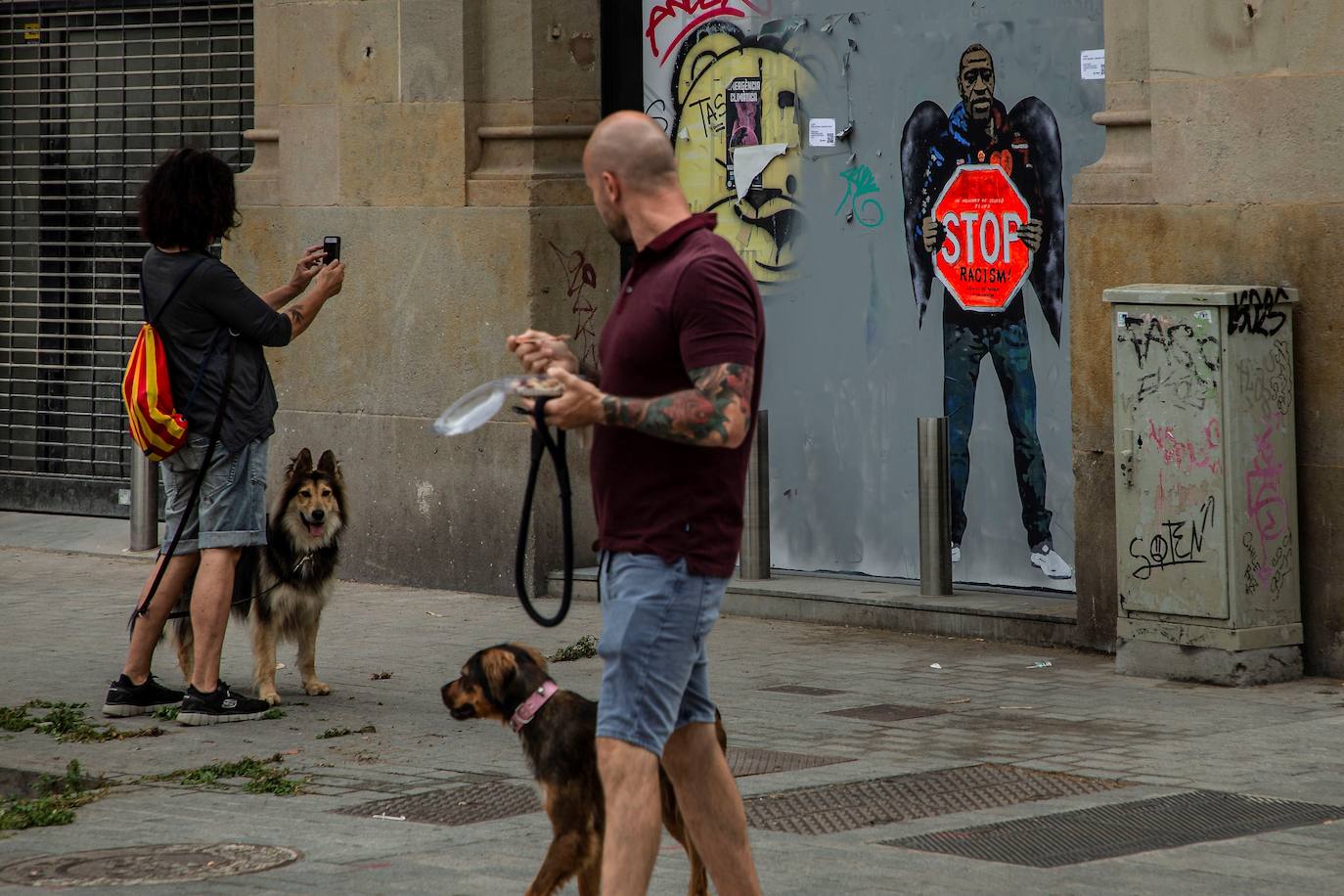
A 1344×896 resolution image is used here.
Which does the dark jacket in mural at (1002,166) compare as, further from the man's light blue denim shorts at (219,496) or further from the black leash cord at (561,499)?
the black leash cord at (561,499)

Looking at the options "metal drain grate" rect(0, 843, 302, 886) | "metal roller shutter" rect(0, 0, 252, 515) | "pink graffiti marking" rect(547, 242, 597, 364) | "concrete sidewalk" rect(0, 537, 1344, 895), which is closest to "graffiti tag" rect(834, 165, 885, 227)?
"pink graffiti marking" rect(547, 242, 597, 364)

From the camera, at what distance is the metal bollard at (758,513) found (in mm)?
11656

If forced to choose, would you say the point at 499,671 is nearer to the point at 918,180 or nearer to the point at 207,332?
→ the point at 207,332

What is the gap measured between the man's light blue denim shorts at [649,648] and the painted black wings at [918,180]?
257 inches

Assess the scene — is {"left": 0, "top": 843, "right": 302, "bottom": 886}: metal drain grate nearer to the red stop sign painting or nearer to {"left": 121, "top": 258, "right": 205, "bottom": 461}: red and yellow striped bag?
{"left": 121, "top": 258, "right": 205, "bottom": 461}: red and yellow striped bag

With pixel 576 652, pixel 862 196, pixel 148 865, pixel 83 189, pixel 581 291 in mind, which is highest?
pixel 83 189

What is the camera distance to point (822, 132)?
1202 centimetres

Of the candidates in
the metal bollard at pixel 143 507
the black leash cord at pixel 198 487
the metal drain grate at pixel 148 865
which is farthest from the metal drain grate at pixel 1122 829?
the metal bollard at pixel 143 507

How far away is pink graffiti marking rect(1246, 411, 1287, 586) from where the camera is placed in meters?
9.35

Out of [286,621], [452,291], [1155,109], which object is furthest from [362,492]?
[1155,109]

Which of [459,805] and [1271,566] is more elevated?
[1271,566]

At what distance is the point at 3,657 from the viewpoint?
10.6 m

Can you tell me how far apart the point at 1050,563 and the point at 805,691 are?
81.5 inches

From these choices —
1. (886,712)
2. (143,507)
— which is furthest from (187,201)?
(143,507)
